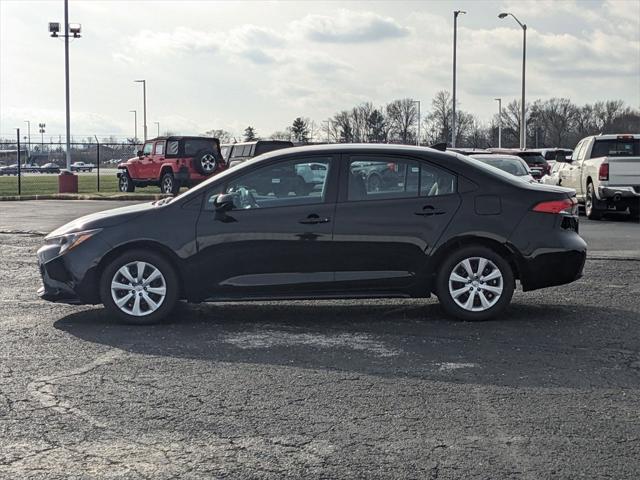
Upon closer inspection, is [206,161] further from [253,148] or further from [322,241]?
[322,241]

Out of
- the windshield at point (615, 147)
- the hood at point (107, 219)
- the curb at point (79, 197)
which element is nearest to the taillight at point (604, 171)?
the windshield at point (615, 147)

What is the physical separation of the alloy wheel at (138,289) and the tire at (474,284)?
2479 mm

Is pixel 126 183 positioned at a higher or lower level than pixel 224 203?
higher

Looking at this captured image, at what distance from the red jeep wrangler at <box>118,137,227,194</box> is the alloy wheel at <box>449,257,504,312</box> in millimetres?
18564

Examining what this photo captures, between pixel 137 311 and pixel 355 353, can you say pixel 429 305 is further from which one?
pixel 137 311

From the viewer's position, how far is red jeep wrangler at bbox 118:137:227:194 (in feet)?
86.3

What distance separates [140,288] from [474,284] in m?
2.96

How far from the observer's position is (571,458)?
4.09m

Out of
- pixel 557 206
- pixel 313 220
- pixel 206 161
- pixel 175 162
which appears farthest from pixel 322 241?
pixel 175 162

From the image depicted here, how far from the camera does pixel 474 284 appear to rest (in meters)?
7.47

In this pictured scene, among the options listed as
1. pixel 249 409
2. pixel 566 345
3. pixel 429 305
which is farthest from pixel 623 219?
pixel 249 409

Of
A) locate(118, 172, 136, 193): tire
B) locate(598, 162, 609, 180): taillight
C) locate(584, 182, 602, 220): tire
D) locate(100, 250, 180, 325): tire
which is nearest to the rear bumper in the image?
locate(598, 162, 609, 180): taillight

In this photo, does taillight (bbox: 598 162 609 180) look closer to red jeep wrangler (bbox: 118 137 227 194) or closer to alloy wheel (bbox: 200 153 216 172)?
red jeep wrangler (bbox: 118 137 227 194)

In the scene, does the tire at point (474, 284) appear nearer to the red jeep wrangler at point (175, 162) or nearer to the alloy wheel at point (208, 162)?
the red jeep wrangler at point (175, 162)
